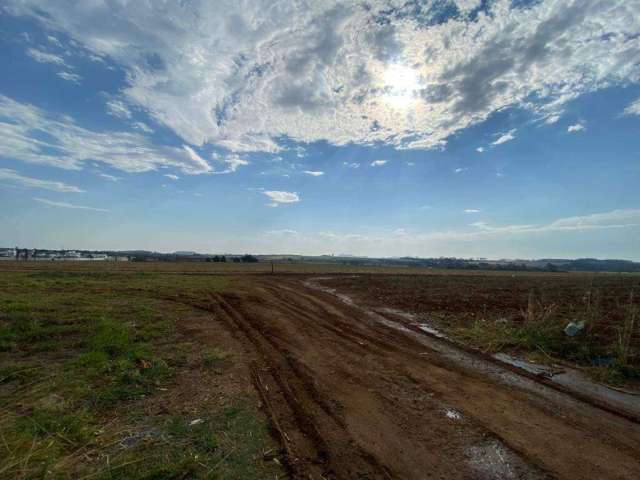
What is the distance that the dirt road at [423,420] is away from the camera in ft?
11.8

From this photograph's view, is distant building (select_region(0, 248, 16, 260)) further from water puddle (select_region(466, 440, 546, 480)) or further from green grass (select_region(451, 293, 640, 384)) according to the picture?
water puddle (select_region(466, 440, 546, 480))

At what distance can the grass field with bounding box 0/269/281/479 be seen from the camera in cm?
339

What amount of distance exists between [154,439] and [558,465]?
4939 millimetres

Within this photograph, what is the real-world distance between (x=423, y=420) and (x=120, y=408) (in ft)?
15.2

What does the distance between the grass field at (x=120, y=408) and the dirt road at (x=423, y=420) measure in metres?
0.63

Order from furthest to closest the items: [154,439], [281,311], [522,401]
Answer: [281,311]
[522,401]
[154,439]

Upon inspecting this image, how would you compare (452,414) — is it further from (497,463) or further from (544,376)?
(544,376)

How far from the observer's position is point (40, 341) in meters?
8.05

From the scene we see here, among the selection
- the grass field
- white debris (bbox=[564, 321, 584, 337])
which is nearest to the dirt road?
the grass field

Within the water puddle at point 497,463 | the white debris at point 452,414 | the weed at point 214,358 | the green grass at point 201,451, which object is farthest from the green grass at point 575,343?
the green grass at point 201,451

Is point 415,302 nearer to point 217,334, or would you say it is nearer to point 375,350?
point 375,350

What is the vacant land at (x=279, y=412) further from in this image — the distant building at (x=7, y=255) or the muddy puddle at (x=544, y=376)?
the distant building at (x=7, y=255)

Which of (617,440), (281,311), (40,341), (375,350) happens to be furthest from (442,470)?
(281,311)

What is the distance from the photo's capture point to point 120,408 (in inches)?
187
